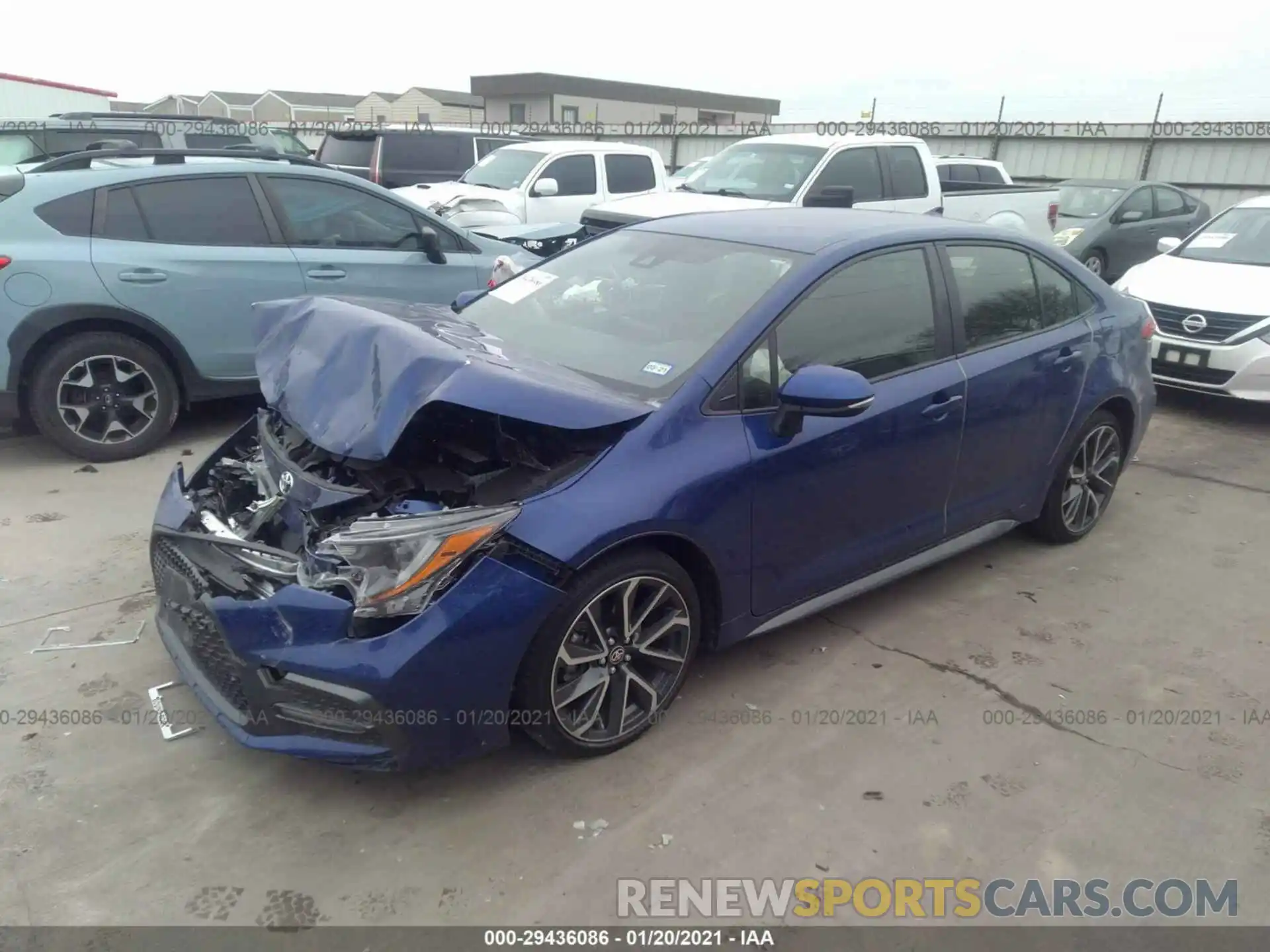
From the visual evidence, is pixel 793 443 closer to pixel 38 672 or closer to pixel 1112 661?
pixel 1112 661

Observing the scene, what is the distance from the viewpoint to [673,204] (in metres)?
8.81

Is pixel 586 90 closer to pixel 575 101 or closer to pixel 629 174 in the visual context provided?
pixel 575 101

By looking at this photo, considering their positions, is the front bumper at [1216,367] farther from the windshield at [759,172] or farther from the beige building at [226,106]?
the beige building at [226,106]

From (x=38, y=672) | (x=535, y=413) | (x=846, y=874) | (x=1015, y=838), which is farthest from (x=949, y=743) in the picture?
(x=38, y=672)

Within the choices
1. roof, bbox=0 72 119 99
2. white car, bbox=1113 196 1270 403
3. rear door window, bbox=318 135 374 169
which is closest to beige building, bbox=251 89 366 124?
roof, bbox=0 72 119 99

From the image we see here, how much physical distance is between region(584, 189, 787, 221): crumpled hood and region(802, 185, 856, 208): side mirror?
29 centimetres

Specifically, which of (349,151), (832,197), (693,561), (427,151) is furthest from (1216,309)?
(349,151)

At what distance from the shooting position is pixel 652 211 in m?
8.59

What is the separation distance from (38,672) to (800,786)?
279 centimetres

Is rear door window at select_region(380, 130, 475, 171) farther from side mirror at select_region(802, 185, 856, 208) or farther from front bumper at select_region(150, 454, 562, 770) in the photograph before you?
front bumper at select_region(150, 454, 562, 770)

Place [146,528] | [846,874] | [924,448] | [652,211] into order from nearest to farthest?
[846,874] → [924,448] → [146,528] → [652,211]

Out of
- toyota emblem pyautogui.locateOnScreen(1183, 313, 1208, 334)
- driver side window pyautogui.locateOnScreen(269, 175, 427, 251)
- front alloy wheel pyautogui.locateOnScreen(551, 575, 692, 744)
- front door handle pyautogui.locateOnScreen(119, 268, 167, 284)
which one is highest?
driver side window pyautogui.locateOnScreen(269, 175, 427, 251)

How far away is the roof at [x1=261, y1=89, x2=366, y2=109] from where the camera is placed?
172ft

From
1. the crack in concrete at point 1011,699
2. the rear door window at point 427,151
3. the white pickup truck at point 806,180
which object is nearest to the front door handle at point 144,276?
the white pickup truck at point 806,180
